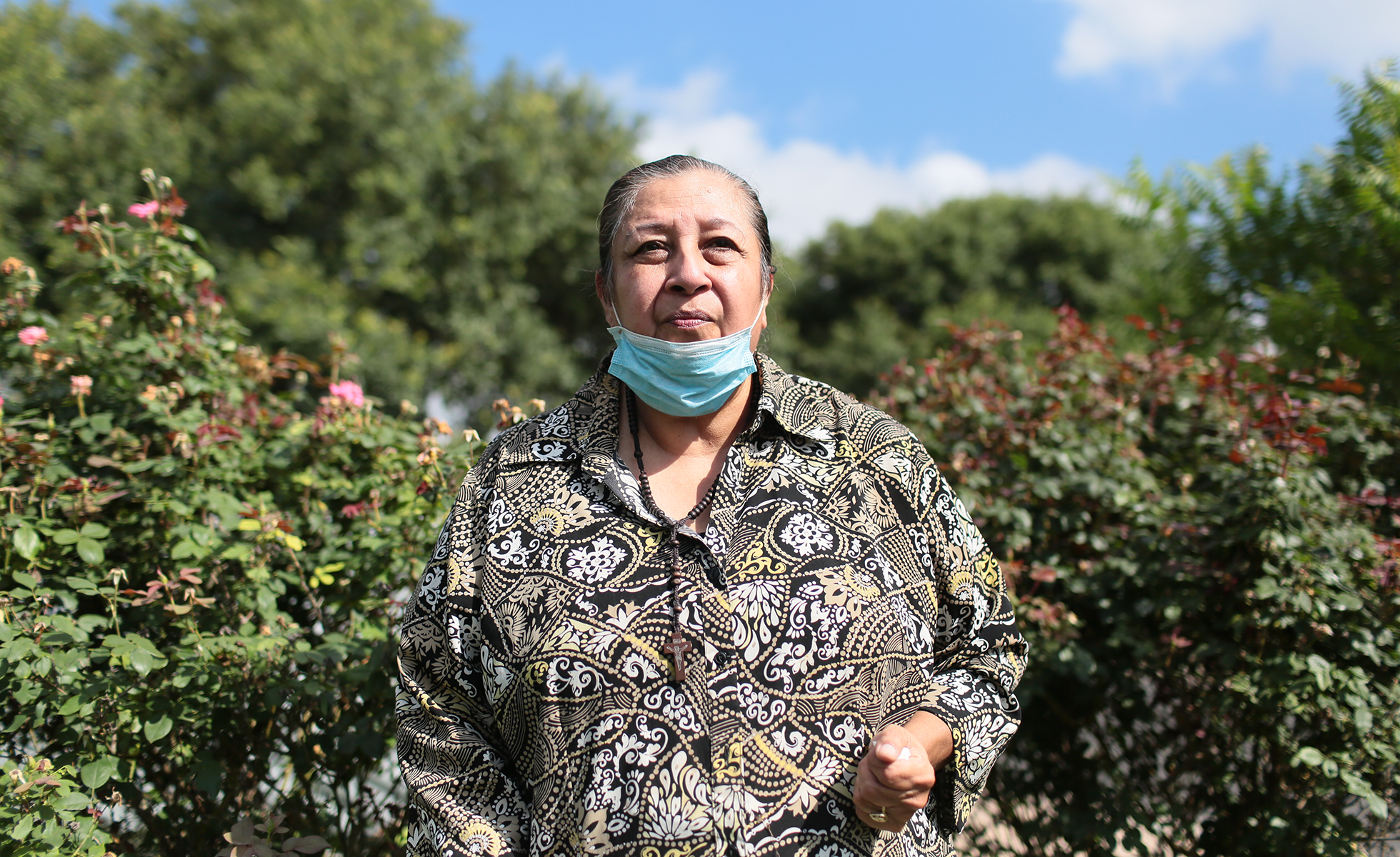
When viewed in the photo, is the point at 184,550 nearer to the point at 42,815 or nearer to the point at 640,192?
the point at 42,815

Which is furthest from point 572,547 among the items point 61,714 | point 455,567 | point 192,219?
point 192,219

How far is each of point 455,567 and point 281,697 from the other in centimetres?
88

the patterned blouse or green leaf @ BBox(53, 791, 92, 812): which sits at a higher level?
the patterned blouse

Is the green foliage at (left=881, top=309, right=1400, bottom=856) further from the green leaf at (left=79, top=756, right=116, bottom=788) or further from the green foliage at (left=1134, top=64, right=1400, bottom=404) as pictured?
the green leaf at (left=79, top=756, right=116, bottom=788)

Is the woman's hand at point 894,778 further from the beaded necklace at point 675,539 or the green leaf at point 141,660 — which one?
the green leaf at point 141,660

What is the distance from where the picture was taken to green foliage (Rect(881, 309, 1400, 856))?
2.52 meters

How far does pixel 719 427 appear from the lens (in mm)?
1893

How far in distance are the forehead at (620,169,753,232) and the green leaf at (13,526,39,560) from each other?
1.69 metres

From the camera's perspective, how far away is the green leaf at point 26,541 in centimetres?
228

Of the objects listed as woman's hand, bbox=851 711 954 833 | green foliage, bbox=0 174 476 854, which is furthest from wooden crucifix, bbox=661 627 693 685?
green foliage, bbox=0 174 476 854

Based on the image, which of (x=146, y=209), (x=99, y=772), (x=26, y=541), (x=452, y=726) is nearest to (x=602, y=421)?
(x=452, y=726)

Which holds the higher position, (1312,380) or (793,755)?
(1312,380)

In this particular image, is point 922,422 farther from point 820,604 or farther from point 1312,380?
point 820,604

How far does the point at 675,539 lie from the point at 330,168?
14.0 m
